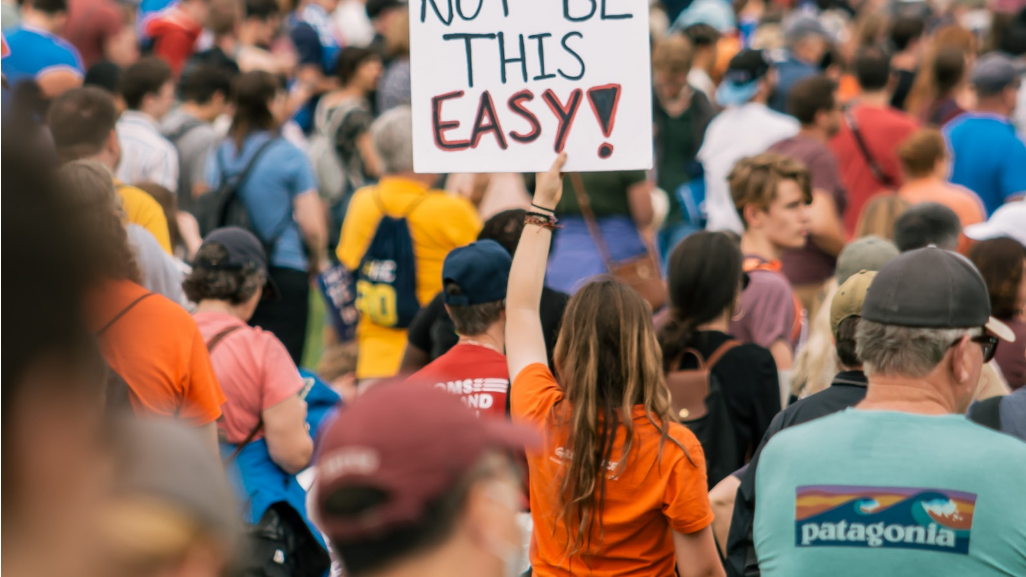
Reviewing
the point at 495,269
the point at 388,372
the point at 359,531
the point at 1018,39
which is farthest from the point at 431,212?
Result: the point at 1018,39

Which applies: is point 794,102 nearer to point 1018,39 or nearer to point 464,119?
point 464,119

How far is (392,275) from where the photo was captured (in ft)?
20.1

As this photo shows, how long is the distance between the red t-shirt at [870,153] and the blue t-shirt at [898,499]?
18.1 ft

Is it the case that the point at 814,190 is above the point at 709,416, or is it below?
above

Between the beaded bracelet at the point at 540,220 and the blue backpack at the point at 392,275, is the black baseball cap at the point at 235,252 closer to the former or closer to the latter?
the beaded bracelet at the point at 540,220

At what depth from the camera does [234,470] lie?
13.1ft

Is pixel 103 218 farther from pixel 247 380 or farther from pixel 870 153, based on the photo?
pixel 870 153

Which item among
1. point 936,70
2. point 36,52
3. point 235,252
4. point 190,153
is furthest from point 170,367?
point 936,70

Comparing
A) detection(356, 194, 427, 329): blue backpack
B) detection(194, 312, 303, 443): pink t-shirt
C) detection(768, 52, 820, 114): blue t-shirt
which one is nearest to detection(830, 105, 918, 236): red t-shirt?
detection(768, 52, 820, 114): blue t-shirt

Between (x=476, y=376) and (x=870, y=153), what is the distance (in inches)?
197

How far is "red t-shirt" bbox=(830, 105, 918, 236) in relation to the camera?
26.2 ft

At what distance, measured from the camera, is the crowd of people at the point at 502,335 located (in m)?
0.98

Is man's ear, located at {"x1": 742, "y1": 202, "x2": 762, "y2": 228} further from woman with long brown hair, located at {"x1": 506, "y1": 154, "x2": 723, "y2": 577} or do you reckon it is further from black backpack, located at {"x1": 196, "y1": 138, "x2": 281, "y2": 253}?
black backpack, located at {"x1": 196, "y1": 138, "x2": 281, "y2": 253}

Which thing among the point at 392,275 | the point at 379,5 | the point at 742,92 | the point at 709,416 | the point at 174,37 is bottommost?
the point at 709,416
